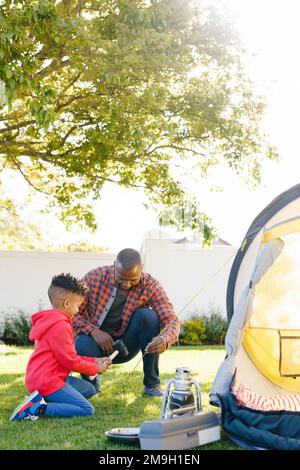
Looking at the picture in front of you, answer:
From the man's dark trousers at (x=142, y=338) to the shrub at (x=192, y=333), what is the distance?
17.7ft

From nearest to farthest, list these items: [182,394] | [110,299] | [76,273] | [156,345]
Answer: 1. [182,394]
2. [156,345]
3. [110,299]
4. [76,273]

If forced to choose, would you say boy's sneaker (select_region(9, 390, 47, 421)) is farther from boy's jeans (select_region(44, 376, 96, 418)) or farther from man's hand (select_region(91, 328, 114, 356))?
man's hand (select_region(91, 328, 114, 356))

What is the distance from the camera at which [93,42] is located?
25.5ft

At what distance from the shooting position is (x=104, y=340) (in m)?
4.64

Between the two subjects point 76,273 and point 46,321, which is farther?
point 76,273

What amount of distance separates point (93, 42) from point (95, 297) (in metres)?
3.90

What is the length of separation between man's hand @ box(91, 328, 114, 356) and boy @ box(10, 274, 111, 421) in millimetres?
388

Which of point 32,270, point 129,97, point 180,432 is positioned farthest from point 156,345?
point 32,270

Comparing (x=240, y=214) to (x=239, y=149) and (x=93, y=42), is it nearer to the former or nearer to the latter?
(x=239, y=149)

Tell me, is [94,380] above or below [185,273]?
below

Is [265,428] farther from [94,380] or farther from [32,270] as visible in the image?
[32,270]

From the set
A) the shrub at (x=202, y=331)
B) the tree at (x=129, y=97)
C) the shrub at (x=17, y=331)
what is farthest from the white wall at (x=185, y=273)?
the shrub at (x=17, y=331)

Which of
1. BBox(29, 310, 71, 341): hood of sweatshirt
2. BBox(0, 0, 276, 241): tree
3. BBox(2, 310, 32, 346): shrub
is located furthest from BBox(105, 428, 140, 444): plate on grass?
BBox(2, 310, 32, 346): shrub

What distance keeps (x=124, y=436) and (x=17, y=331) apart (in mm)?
7510
